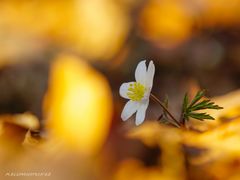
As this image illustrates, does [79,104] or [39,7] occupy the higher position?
[39,7]

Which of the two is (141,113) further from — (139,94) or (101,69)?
(101,69)

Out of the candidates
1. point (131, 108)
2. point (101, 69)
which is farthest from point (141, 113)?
point (101, 69)

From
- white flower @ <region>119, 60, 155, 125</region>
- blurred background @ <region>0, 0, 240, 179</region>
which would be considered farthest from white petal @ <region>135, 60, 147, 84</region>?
blurred background @ <region>0, 0, 240, 179</region>

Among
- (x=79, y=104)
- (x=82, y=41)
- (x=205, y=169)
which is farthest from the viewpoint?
(x=82, y=41)

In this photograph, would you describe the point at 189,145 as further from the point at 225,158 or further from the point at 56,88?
the point at 56,88

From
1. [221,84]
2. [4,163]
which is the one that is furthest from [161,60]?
[4,163]

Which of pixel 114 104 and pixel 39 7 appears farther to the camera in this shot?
pixel 39 7
